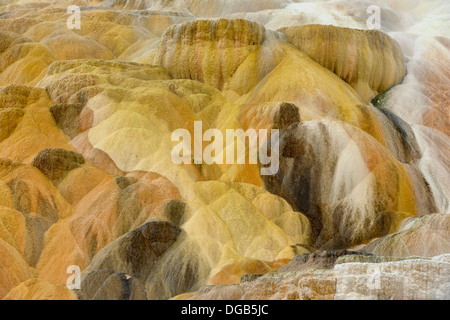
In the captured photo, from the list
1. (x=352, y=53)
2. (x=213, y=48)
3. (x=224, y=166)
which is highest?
(x=213, y=48)

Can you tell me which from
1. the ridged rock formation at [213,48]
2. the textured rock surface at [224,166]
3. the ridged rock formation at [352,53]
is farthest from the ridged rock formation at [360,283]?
the ridged rock formation at [352,53]

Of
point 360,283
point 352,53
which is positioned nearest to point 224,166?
point 352,53

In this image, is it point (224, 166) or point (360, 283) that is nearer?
point (360, 283)

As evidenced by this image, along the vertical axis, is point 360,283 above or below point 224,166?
below

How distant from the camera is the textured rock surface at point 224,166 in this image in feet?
21.5

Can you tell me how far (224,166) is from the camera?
8.26m

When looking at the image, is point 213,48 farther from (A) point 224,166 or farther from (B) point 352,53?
(A) point 224,166

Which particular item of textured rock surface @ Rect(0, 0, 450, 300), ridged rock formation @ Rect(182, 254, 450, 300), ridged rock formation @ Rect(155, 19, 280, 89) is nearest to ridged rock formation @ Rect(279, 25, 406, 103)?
textured rock surface @ Rect(0, 0, 450, 300)

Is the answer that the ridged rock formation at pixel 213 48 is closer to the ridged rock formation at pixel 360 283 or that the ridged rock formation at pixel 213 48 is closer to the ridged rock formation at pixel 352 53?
the ridged rock formation at pixel 352 53

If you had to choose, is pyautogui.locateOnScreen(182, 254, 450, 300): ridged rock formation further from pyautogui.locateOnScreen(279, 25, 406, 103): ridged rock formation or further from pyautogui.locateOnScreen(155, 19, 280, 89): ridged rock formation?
pyautogui.locateOnScreen(279, 25, 406, 103): ridged rock formation

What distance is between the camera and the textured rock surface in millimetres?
6547
